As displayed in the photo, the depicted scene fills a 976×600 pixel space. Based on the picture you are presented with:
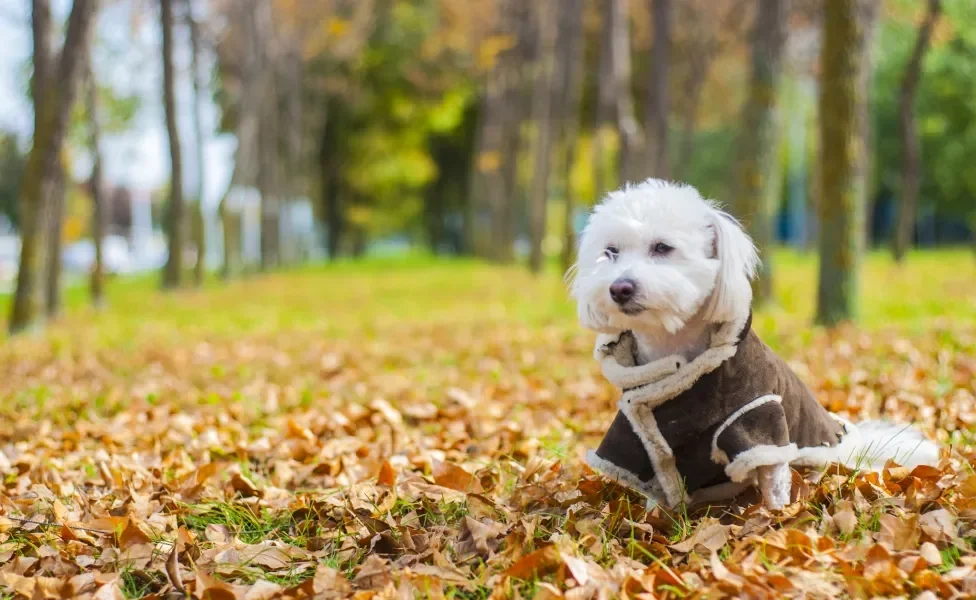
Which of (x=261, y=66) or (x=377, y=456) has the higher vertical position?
(x=261, y=66)

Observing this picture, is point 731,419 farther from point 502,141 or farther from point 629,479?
point 502,141

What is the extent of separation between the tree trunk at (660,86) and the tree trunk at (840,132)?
15.7 ft

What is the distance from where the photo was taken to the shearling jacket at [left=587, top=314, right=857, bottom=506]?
3.21 m

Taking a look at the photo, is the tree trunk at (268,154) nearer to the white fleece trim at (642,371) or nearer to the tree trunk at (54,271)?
the tree trunk at (54,271)

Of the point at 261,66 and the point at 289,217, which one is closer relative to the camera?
the point at 261,66

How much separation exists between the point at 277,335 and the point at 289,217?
76.8ft

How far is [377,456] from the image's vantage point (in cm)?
479

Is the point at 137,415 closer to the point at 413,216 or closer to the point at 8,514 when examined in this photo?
the point at 8,514

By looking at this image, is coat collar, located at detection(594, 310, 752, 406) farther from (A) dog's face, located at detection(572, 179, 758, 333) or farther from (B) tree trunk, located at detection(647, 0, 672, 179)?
(B) tree trunk, located at detection(647, 0, 672, 179)

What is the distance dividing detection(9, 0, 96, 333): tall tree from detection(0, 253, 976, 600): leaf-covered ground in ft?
5.30

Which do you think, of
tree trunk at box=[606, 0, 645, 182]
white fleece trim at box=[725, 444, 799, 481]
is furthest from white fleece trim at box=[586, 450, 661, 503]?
tree trunk at box=[606, 0, 645, 182]

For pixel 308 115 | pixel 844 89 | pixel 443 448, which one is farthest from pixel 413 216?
pixel 443 448

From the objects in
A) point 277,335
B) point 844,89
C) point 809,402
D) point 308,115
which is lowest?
point 277,335

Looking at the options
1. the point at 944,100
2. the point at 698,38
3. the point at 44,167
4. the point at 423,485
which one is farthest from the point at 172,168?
the point at 944,100
